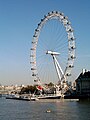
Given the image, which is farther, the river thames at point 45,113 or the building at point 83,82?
the building at point 83,82

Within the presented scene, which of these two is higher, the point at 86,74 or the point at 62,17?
the point at 62,17

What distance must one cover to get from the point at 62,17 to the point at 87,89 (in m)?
32.0

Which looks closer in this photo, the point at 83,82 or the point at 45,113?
the point at 45,113

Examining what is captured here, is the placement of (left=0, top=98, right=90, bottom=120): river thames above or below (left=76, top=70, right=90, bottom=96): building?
below

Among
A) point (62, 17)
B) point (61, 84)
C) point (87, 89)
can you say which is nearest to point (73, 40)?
point (62, 17)

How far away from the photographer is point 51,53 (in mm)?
54500

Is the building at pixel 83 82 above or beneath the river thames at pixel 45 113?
above

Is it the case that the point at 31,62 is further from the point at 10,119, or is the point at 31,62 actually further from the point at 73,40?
the point at 10,119

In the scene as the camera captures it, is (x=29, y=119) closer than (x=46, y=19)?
Yes

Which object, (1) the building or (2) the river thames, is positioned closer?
(2) the river thames

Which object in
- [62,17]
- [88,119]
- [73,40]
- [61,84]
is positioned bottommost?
[88,119]

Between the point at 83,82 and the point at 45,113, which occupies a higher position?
the point at 83,82

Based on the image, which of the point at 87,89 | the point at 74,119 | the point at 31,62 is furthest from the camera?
the point at 87,89

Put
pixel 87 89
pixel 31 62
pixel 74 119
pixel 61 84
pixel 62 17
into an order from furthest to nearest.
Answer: pixel 87 89 < pixel 61 84 < pixel 31 62 < pixel 62 17 < pixel 74 119
